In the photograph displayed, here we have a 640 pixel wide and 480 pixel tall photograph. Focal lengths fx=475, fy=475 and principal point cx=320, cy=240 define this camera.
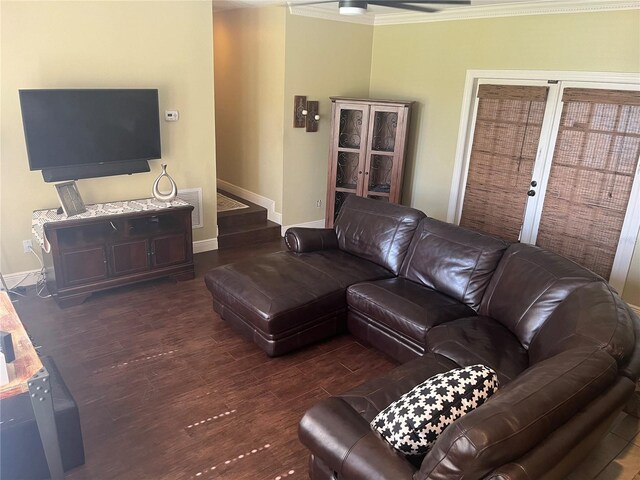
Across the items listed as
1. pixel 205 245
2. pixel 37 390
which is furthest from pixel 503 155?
pixel 37 390

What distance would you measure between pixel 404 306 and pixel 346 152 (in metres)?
2.99

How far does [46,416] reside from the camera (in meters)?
1.96

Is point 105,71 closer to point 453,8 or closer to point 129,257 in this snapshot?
point 129,257

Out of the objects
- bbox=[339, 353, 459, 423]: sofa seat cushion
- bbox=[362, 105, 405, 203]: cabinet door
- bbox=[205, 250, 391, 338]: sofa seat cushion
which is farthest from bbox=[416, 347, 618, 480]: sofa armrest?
bbox=[362, 105, 405, 203]: cabinet door

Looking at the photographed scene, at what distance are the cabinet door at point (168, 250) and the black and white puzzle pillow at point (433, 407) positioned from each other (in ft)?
10.2

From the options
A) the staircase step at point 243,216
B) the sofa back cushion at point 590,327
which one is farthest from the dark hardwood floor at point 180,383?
the staircase step at point 243,216

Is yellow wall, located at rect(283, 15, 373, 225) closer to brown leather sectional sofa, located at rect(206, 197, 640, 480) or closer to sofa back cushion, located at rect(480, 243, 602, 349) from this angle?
brown leather sectional sofa, located at rect(206, 197, 640, 480)

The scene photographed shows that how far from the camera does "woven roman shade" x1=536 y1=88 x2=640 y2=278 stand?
4035mm

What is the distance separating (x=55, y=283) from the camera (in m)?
3.89

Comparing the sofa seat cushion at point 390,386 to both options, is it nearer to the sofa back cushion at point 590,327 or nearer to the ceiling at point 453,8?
the sofa back cushion at point 590,327

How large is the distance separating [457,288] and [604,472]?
4.35 ft

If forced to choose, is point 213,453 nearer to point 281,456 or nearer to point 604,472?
point 281,456

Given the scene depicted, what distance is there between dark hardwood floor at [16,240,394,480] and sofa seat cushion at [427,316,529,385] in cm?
66

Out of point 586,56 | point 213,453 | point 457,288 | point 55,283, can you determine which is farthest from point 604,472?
point 55,283
